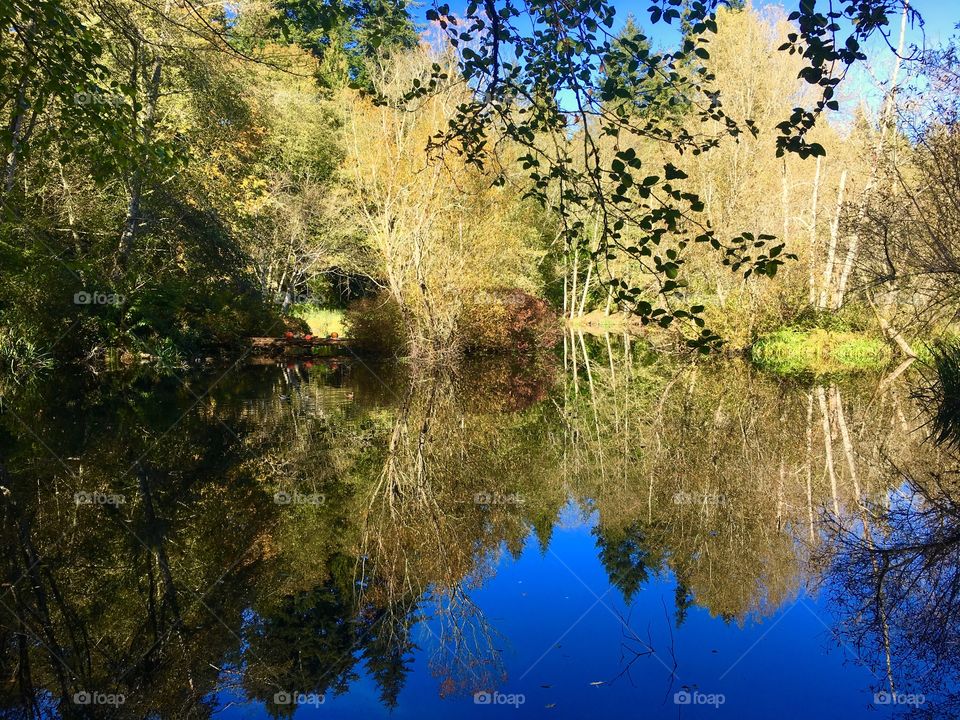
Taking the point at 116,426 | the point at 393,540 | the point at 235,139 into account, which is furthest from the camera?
the point at 235,139

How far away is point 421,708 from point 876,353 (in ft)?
60.1

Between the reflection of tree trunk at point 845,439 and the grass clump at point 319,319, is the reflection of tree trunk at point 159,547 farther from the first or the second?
the grass clump at point 319,319

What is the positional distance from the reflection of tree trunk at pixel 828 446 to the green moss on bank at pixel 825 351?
5.04 m

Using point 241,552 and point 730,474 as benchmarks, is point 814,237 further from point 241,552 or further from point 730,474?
point 241,552

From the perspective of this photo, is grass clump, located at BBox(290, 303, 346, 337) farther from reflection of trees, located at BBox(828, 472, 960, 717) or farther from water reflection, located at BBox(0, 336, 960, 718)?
reflection of trees, located at BBox(828, 472, 960, 717)

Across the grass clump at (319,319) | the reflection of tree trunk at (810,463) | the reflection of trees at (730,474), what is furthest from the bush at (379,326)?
the reflection of tree trunk at (810,463)

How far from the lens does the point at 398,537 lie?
20.3 feet

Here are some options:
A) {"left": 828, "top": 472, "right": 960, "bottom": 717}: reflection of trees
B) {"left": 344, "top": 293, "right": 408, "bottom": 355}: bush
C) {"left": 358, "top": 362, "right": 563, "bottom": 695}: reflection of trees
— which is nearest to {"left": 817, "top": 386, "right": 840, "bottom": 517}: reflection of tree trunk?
{"left": 828, "top": 472, "right": 960, "bottom": 717}: reflection of trees

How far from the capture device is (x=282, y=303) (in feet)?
88.5

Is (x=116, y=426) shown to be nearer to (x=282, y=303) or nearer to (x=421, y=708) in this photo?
(x=421, y=708)

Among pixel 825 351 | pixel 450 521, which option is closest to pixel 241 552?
pixel 450 521

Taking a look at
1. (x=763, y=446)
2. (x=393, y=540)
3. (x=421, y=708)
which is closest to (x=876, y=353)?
(x=763, y=446)

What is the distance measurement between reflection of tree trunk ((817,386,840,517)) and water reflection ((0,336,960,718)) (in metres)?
0.04

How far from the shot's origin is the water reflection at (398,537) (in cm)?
414
